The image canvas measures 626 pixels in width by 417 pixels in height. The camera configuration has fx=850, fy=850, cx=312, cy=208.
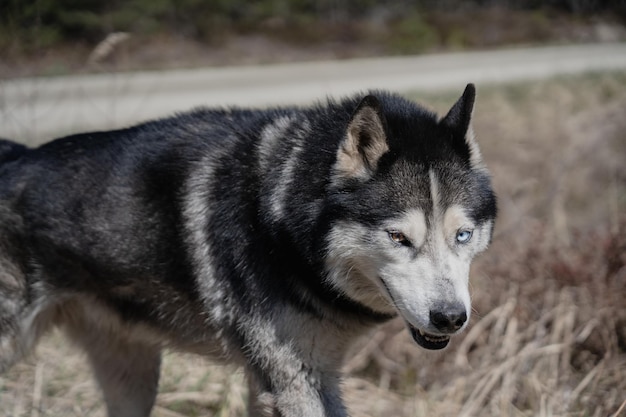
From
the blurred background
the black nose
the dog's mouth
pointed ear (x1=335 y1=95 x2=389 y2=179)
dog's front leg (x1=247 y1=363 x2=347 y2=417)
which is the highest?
pointed ear (x1=335 y1=95 x2=389 y2=179)

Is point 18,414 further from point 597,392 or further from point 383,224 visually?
point 597,392

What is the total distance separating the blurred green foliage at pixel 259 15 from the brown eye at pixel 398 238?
2036cm

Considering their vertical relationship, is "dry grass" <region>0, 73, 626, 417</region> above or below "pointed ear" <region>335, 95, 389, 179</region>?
below

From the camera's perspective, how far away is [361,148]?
3.67 meters

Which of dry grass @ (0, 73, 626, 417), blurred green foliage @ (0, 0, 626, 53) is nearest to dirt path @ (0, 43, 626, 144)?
blurred green foliage @ (0, 0, 626, 53)

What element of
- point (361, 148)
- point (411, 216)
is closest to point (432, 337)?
point (411, 216)

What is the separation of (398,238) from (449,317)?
0.40 metres

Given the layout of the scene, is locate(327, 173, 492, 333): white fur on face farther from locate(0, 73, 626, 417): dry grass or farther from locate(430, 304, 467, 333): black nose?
locate(0, 73, 626, 417): dry grass

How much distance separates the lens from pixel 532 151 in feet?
32.6

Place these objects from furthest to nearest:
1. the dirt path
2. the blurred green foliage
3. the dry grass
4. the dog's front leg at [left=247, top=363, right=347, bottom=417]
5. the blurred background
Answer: the blurred green foliage → the dirt path → the blurred background → the dry grass → the dog's front leg at [left=247, top=363, right=347, bottom=417]

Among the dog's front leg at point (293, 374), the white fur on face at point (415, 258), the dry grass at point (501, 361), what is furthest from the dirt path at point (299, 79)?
the white fur on face at point (415, 258)

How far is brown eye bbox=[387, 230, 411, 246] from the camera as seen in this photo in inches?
138

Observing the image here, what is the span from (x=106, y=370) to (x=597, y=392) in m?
2.85

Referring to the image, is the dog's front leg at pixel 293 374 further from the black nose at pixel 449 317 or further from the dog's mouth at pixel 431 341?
the black nose at pixel 449 317
